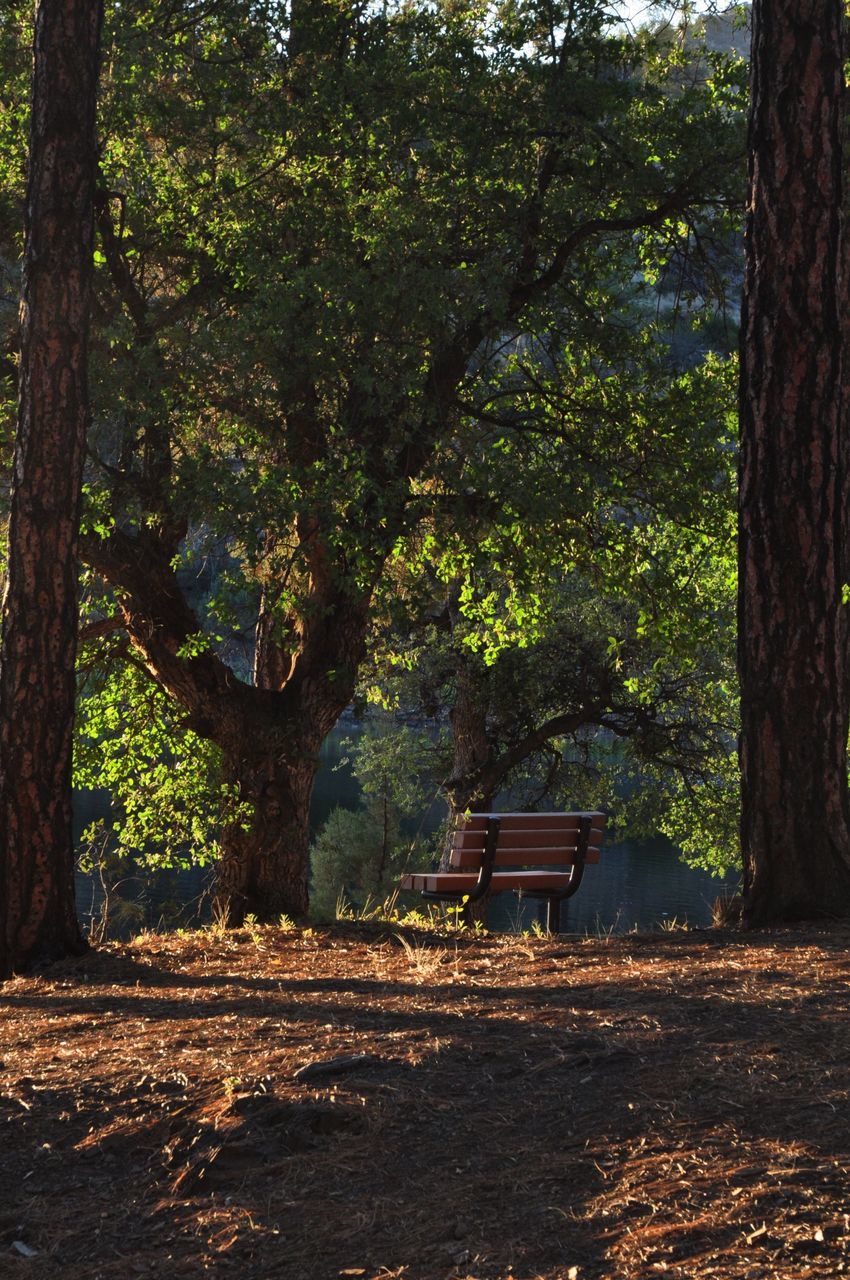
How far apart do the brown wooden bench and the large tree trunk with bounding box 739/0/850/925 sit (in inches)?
108

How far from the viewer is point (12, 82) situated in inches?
405

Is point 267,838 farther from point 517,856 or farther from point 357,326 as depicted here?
point 357,326

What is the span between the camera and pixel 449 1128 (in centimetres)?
396

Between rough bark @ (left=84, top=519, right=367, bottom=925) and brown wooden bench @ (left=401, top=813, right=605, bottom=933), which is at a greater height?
rough bark @ (left=84, top=519, right=367, bottom=925)

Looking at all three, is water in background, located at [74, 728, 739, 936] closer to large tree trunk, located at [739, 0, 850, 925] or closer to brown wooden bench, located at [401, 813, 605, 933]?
brown wooden bench, located at [401, 813, 605, 933]

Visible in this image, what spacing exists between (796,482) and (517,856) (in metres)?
4.14

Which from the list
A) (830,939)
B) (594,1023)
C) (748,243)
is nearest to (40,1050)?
(594,1023)

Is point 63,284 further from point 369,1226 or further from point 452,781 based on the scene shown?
point 452,781

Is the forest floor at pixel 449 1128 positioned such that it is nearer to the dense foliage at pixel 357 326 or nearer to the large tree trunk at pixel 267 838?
the dense foliage at pixel 357 326

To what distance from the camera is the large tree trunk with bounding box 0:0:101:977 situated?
7.69 m

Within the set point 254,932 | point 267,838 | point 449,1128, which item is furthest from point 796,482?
point 267,838

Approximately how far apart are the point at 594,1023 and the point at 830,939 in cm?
186

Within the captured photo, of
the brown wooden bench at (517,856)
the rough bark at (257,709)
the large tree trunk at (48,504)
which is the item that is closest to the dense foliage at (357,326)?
the rough bark at (257,709)

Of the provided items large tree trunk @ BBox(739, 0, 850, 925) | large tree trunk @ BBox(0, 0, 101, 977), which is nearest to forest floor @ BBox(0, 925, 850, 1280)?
large tree trunk @ BBox(739, 0, 850, 925)
